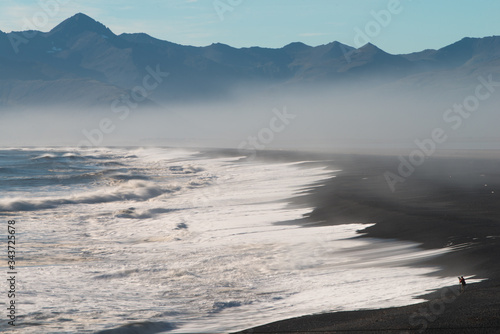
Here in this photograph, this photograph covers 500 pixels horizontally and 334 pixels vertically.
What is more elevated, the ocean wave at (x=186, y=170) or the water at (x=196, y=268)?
the ocean wave at (x=186, y=170)

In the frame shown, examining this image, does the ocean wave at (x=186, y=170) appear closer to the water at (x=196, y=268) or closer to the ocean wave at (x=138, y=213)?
the water at (x=196, y=268)

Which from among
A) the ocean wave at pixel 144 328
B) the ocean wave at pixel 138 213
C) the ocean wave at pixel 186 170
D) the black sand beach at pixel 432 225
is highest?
the ocean wave at pixel 186 170

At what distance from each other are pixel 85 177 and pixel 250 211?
27245 mm

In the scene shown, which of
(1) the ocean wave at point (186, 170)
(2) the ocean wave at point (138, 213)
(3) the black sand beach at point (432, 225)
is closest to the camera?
(3) the black sand beach at point (432, 225)

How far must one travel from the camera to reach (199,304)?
12172mm

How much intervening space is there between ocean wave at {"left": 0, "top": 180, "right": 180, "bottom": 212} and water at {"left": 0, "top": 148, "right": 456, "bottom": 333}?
4.52ft

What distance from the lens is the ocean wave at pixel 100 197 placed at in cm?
2975

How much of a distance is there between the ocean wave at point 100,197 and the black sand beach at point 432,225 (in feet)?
34.4

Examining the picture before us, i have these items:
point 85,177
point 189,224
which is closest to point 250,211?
point 189,224

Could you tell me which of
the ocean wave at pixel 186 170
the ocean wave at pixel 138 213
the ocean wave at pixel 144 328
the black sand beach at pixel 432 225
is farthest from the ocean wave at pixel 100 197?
the ocean wave at pixel 144 328

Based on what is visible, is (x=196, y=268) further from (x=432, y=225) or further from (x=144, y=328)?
(x=432, y=225)

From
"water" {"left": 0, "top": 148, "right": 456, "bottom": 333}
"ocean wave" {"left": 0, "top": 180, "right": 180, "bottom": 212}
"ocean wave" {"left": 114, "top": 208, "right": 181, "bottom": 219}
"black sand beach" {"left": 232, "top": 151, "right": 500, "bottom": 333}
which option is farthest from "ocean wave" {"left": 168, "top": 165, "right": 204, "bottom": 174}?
"ocean wave" {"left": 114, "top": 208, "right": 181, "bottom": 219}

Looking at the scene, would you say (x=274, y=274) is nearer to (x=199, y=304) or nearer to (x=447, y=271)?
(x=199, y=304)

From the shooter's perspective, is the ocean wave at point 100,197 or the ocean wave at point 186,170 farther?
the ocean wave at point 186,170
